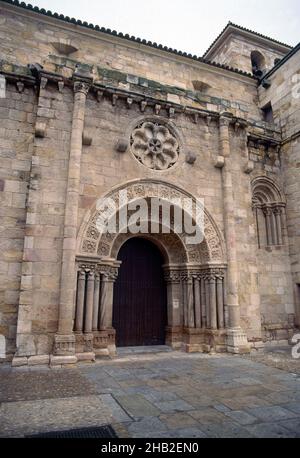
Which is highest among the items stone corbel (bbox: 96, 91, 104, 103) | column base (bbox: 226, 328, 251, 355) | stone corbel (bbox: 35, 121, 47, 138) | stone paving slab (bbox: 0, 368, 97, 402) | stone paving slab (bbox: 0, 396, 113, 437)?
stone corbel (bbox: 96, 91, 104, 103)

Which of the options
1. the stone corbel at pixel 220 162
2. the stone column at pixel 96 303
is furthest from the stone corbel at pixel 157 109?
the stone column at pixel 96 303

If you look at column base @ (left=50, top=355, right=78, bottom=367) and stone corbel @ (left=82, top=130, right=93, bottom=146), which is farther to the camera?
stone corbel @ (left=82, top=130, right=93, bottom=146)

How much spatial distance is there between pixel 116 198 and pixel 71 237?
62.4 inches

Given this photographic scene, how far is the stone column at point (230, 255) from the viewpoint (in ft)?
26.5

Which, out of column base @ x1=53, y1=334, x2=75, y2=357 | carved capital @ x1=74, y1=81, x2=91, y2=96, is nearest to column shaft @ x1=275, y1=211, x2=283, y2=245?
carved capital @ x1=74, y1=81, x2=91, y2=96

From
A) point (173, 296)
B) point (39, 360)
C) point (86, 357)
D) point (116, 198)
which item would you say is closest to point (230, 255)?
point (173, 296)

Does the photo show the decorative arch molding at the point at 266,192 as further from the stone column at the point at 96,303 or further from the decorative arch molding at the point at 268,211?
the stone column at the point at 96,303

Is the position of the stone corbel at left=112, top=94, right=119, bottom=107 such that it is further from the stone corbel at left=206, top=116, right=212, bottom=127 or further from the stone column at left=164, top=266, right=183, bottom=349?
the stone column at left=164, top=266, right=183, bottom=349

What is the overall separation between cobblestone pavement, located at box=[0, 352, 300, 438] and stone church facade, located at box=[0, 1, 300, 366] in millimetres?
1264

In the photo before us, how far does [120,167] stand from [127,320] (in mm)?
4157

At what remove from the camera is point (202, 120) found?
373 inches

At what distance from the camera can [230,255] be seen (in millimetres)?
8609

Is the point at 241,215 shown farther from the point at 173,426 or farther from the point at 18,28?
the point at 18,28

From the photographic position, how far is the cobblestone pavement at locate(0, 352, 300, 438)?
11.0ft
